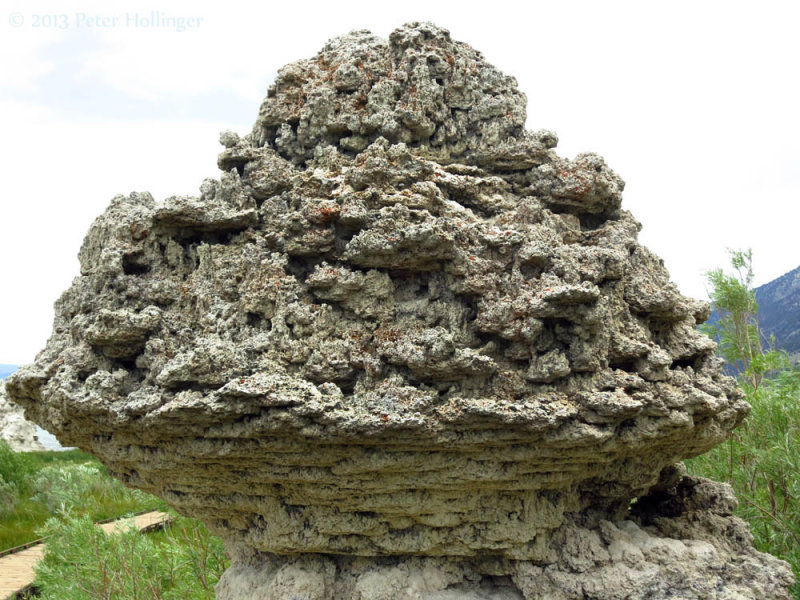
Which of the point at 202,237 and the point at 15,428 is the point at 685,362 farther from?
the point at 15,428

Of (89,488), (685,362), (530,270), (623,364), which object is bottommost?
(89,488)

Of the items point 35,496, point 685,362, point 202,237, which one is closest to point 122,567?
point 202,237

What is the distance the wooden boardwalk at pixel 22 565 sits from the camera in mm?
13719

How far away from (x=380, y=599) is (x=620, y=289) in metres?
3.16

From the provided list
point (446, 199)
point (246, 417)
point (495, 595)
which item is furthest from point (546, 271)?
point (495, 595)

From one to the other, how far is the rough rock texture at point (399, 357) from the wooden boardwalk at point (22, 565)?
8234mm

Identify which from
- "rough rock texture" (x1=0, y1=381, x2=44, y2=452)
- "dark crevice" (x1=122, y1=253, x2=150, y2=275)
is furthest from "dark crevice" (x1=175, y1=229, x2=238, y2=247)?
"rough rock texture" (x1=0, y1=381, x2=44, y2=452)

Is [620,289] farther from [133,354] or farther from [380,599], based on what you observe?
[133,354]

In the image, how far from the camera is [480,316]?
4.86 m

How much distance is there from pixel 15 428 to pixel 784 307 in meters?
52.0

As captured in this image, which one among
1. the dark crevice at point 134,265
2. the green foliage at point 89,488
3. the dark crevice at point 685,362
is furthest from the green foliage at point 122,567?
the green foliage at point 89,488

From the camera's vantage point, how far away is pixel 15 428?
32.3 metres

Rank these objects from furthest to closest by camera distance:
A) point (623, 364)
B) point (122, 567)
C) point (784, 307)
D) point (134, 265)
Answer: point (784, 307) → point (122, 567) → point (134, 265) → point (623, 364)

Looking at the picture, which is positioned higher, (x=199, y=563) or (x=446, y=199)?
(x=446, y=199)
